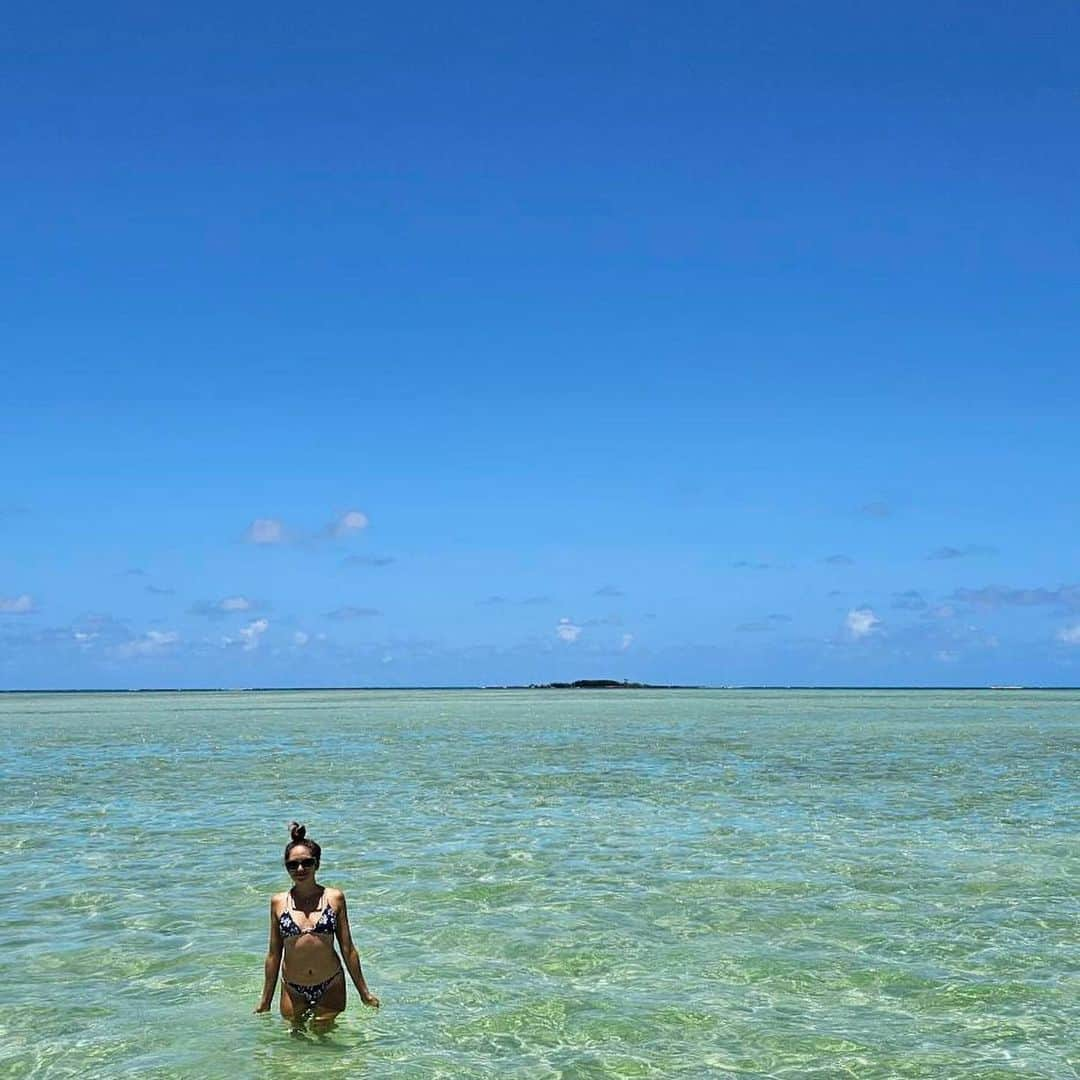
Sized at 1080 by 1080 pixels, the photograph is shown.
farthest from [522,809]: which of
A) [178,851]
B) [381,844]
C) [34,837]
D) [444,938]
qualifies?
[444,938]

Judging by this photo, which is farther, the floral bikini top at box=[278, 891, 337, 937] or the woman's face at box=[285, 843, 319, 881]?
the floral bikini top at box=[278, 891, 337, 937]

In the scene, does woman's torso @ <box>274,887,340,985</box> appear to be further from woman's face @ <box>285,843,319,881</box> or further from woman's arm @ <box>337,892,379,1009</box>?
woman's face @ <box>285,843,319,881</box>

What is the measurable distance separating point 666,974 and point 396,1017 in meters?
3.34

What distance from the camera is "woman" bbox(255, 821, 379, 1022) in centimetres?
1086

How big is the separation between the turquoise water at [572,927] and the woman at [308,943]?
417mm

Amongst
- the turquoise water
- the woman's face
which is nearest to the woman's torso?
the woman's face

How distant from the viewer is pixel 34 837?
24.4 metres

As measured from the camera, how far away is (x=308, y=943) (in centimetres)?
1120

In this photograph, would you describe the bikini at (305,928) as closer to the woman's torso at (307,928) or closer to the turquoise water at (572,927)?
the woman's torso at (307,928)

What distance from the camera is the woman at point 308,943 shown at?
10.9 meters

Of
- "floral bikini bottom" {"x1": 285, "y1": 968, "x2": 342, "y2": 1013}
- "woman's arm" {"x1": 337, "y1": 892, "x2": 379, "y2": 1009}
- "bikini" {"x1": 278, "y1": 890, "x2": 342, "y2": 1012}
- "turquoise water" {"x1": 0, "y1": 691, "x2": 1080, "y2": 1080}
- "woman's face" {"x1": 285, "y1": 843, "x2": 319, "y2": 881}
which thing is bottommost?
"turquoise water" {"x1": 0, "y1": 691, "x2": 1080, "y2": 1080}

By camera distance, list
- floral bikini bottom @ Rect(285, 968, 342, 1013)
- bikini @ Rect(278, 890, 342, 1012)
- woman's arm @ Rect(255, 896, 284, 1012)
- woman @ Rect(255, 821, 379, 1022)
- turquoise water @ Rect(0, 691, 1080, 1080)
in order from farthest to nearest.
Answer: floral bikini bottom @ Rect(285, 968, 342, 1013) < turquoise water @ Rect(0, 691, 1080, 1080) < woman's arm @ Rect(255, 896, 284, 1012) < bikini @ Rect(278, 890, 342, 1012) < woman @ Rect(255, 821, 379, 1022)

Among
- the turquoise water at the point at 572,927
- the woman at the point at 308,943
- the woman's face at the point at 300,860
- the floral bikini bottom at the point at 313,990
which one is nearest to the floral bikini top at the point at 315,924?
the woman at the point at 308,943

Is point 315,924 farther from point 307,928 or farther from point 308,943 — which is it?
point 308,943
